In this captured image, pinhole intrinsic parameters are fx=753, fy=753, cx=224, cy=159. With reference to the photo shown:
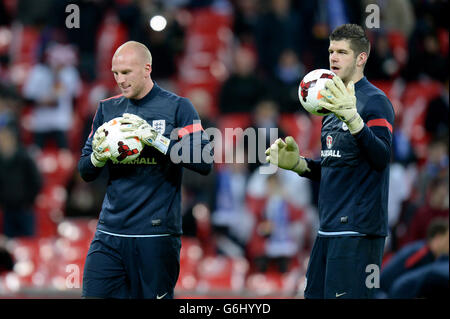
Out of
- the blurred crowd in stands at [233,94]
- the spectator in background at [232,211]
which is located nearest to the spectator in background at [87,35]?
the blurred crowd in stands at [233,94]

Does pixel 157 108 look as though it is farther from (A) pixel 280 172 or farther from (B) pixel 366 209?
(A) pixel 280 172

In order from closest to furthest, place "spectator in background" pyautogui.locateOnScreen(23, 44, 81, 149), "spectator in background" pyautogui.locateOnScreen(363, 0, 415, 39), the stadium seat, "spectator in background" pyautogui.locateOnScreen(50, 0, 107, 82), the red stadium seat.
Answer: the stadium seat < the red stadium seat < "spectator in background" pyautogui.locateOnScreen(23, 44, 81, 149) < "spectator in background" pyautogui.locateOnScreen(363, 0, 415, 39) < "spectator in background" pyautogui.locateOnScreen(50, 0, 107, 82)

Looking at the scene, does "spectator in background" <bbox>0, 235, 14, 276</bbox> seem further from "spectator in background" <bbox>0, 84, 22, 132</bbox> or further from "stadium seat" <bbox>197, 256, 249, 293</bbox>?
"stadium seat" <bbox>197, 256, 249, 293</bbox>

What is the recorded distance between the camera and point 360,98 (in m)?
5.16

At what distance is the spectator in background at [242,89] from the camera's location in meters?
12.3

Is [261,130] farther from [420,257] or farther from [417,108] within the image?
[420,257]

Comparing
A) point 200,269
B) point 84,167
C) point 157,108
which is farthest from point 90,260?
point 200,269

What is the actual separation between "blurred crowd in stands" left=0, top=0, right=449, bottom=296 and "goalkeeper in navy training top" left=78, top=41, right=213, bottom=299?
14.9 ft

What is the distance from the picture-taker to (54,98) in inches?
486

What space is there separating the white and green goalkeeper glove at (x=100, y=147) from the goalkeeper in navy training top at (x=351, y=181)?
5.02ft

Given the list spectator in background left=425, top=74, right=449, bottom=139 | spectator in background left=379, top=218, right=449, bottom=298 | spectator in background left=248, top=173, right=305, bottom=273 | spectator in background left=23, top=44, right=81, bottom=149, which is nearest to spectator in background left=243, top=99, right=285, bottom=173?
spectator in background left=248, top=173, right=305, bottom=273

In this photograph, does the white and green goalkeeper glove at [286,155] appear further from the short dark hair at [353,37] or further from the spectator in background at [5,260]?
the spectator in background at [5,260]

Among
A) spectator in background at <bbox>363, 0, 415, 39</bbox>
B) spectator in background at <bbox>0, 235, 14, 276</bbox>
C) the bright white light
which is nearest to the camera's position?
spectator in background at <bbox>0, 235, 14, 276</bbox>

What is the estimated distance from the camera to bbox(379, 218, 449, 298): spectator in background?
7.91m
